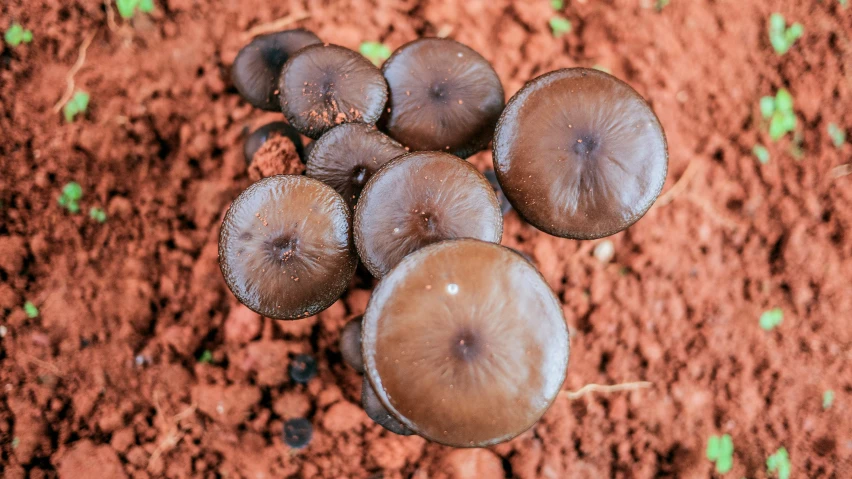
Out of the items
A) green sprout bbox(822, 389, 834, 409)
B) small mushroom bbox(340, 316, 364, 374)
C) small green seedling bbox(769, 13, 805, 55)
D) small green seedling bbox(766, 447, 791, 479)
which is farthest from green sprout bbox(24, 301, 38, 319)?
small green seedling bbox(769, 13, 805, 55)

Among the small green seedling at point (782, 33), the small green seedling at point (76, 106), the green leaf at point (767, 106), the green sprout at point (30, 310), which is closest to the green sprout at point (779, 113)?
the green leaf at point (767, 106)

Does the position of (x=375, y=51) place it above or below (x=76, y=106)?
above

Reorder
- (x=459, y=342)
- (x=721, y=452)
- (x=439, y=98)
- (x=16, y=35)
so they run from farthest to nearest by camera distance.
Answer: (x=16, y=35)
(x=721, y=452)
(x=439, y=98)
(x=459, y=342)

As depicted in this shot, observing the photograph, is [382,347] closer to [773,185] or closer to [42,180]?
[42,180]

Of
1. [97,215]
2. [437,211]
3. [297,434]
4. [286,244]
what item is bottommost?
[297,434]

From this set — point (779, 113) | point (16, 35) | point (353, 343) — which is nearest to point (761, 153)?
point (779, 113)

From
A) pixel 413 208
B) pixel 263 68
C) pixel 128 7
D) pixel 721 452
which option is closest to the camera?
pixel 413 208

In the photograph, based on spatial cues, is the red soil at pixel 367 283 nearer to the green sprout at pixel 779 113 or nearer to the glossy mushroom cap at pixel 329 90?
the green sprout at pixel 779 113

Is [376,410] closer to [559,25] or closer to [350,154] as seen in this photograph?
[350,154]
